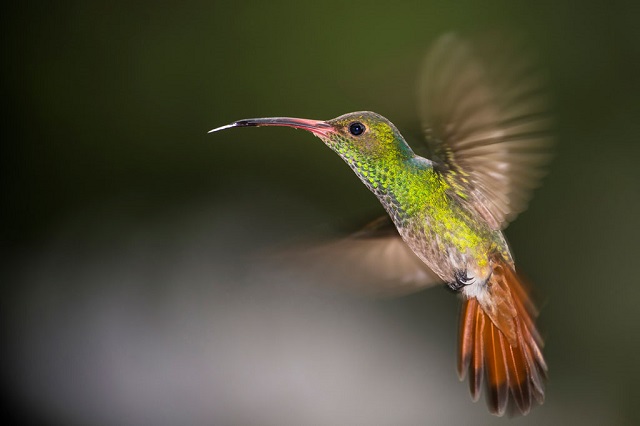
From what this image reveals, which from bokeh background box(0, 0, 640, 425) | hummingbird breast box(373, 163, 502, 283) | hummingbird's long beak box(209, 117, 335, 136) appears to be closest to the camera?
hummingbird's long beak box(209, 117, 335, 136)

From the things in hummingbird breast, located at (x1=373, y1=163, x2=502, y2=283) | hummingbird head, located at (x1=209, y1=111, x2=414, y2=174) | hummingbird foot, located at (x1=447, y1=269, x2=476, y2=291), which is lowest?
hummingbird foot, located at (x1=447, y1=269, x2=476, y2=291)

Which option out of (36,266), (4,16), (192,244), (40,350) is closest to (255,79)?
(192,244)

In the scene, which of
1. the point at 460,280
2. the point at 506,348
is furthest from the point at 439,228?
the point at 506,348

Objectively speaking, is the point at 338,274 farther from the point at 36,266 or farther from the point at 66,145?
the point at 36,266

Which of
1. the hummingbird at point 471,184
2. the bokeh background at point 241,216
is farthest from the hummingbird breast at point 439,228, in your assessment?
the bokeh background at point 241,216

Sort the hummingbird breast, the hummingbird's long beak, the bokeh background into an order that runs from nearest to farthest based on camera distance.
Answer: the hummingbird's long beak → the hummingbird breast → the bokeh background

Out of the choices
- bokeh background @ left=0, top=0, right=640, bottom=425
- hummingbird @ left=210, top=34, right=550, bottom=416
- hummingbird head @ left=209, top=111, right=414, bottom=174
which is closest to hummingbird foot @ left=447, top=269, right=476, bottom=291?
hummingbird @ left=210, top=34, right=550, bottom=416

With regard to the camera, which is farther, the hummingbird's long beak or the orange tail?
the orange tail

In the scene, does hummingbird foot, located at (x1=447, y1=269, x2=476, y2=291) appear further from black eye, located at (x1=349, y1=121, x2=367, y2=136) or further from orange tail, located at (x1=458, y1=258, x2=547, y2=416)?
black eye, located at (x1=349, y1=121, x2=367, y2=136)
